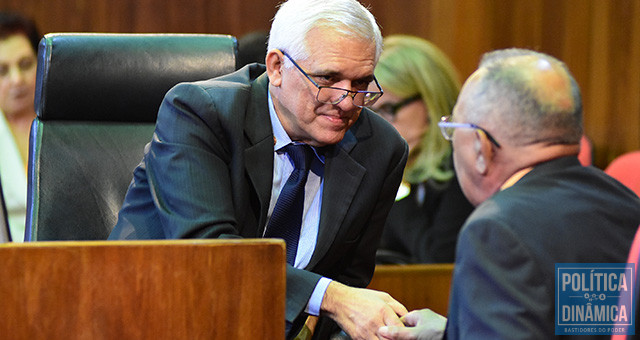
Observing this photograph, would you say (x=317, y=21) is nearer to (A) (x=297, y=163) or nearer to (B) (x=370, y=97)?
(B) (x=370, y=97)

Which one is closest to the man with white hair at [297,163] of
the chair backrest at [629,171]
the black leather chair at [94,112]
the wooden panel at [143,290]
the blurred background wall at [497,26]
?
the black leather chair at [94,112]

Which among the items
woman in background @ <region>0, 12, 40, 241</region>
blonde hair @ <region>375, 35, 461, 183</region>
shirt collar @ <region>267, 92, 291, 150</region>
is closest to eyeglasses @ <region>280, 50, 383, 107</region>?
shirt collar @ <region>267, 92, 291, 150</region>

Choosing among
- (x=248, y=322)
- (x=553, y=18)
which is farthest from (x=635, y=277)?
(x=553, y=18)

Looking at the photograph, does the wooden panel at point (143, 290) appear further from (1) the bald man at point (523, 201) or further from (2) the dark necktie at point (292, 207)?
(2) the dark necktie at point (292, 207)

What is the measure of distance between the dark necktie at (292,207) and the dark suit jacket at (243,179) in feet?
0.14

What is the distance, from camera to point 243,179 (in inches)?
65.3

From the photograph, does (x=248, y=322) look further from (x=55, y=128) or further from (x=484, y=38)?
(x=484, y=38)

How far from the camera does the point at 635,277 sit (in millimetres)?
999

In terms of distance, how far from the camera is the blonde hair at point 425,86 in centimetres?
293

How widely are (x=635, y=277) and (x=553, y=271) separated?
10 centimetres

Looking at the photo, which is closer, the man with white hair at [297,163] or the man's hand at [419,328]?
the man's hand at [419,328]

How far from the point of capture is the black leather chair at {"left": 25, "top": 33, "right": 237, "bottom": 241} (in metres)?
1.90

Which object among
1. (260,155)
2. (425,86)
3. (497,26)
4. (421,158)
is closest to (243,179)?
(260,155)

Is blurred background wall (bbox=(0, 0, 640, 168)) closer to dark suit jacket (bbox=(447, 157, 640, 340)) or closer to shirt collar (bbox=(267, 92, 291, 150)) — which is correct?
shirt collar (bbox=(267, 92, 291, 150))
